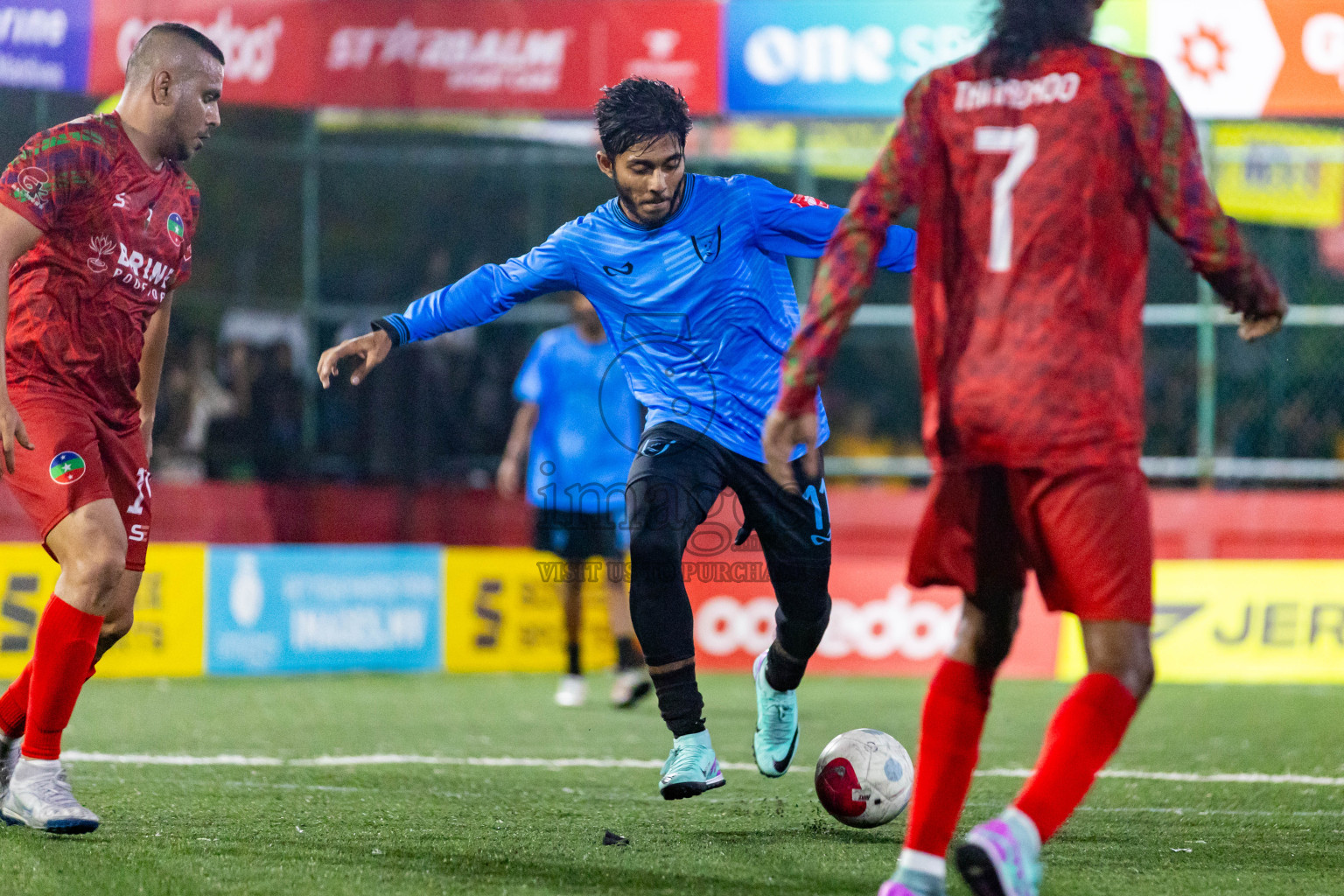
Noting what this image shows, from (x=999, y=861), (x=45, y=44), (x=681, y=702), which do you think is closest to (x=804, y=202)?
(x=681, y=702)

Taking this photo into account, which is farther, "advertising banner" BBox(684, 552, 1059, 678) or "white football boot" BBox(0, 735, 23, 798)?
"advertising banner" BBox(684, 552, 1059, 678)

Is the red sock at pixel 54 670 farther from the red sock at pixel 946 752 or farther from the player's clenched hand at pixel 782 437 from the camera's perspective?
the red sock at pixel 946 752

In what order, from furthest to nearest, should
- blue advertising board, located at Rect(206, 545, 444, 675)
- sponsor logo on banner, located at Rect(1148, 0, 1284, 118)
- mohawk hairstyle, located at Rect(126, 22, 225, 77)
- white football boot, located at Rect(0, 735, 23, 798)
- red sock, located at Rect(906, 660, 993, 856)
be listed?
1. sponsor logo on banner, located at Rect(1148, 0, 1284, 118)
2. blue advertising board, located at Rect(206, 545, 444, 675)
3. white football boot, located at Rect(0, 735, 23, 798)
4. mohawk hairstyle, located at Rect(126, 22, 225, 77)
5. red sock, located at Rect(906, 660, 993, 856)

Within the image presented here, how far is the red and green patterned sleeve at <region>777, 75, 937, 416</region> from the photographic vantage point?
3311mm

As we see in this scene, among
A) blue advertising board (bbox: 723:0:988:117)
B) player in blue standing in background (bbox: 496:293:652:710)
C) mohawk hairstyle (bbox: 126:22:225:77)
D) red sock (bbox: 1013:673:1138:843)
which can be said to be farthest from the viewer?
blue advertising board (bbox: 723:0:988:117)

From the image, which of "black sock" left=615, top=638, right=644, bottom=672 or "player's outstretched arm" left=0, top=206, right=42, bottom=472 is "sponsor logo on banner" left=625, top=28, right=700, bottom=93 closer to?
"black sock" left=615, top=638, right=644, bottom=672

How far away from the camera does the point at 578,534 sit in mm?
9453

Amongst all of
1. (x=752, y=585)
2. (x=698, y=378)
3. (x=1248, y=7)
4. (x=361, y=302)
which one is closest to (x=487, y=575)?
(x=752, y=585)

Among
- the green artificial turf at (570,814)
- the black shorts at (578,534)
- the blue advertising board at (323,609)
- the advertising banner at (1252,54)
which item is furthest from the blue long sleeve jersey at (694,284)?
the advertising banner at (1252,54)

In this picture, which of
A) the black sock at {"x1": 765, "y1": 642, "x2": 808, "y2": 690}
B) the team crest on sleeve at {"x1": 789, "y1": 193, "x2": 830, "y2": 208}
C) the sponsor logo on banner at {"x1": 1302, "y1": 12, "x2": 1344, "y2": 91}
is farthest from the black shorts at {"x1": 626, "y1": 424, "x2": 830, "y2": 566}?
the sponsor logo on banner at {"x1": 1302, "y1": 12, "x2": 1344, "y2": 91}

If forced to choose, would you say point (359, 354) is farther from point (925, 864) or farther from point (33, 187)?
point (925, 864)

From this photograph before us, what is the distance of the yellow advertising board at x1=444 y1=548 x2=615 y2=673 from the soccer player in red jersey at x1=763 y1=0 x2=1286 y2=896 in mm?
7777

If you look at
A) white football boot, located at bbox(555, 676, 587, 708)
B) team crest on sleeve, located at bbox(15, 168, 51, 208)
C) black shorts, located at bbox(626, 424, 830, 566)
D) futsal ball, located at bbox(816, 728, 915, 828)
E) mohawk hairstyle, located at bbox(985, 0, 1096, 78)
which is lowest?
white football boot, located at bbox(555, 676, 587, 708)

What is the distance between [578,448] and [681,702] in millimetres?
4862
